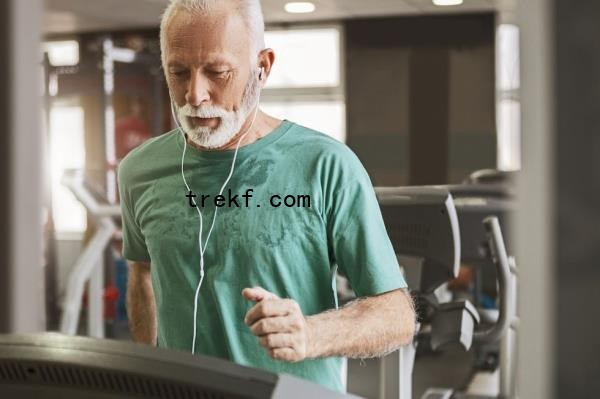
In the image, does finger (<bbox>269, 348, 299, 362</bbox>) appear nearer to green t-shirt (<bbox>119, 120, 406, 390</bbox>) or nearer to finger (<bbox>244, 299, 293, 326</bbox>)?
finger (<bbox>244, 299, 293, 326</bbox>)

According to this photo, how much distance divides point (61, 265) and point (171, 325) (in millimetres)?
787

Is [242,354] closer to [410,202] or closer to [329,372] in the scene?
[329,372]

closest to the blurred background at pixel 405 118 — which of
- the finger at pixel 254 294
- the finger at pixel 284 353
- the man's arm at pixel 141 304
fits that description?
the man's arm at pixel 141 304

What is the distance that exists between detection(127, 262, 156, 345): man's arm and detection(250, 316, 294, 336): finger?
435 millimetres

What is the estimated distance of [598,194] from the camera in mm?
1025

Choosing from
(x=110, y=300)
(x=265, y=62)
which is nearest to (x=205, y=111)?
(x=265, y=62)

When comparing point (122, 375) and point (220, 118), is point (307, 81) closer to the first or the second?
point (220, 118)

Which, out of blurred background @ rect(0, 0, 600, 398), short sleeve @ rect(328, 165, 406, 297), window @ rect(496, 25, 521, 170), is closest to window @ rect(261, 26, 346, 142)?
blurred background @ rect(0, 0, 600, 398)

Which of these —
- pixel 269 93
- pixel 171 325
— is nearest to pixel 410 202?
pixel 269 93

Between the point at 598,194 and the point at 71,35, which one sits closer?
the point at 598,194

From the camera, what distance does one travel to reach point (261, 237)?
1254 millimetres

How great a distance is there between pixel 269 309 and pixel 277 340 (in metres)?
0.05

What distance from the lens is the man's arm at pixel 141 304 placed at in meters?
1.37

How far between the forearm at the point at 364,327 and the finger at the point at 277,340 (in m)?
0.11
